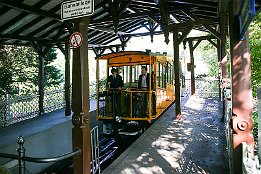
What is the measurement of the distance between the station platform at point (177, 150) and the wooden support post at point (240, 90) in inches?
50.6

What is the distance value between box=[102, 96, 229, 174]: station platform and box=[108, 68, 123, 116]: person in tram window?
4.34 feet

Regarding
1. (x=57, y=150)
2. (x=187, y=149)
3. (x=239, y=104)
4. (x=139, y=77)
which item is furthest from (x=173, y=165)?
(x=57, y=150)

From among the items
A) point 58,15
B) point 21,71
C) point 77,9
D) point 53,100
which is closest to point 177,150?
point 77,9

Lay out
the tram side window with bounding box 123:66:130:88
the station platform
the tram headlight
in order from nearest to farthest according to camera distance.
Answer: the station platform
the tram headlight
the tram side window with bounding box 123:66:130:88

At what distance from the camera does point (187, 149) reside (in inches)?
244

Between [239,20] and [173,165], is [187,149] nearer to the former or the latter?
[173,165]

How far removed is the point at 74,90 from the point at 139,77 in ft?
17.3

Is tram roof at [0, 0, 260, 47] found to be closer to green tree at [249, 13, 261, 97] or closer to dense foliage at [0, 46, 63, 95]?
green tree at [249, 13, 261, 97]

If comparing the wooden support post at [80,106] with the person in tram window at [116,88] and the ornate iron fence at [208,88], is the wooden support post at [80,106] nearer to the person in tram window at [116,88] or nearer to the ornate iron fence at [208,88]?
the person in tram window at [116,88]

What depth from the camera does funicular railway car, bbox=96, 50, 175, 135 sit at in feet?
28.7

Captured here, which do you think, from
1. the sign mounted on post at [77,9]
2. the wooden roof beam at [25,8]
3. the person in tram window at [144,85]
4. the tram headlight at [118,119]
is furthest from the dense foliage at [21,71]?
the sign mounted on post at [77,9]

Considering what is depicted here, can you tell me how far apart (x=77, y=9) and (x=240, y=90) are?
2586mm

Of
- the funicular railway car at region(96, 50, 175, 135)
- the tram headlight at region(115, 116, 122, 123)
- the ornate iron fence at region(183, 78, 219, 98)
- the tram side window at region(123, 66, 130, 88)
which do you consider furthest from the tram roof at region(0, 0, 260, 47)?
the ornate iron fence at region(183, 78, 219, 98)

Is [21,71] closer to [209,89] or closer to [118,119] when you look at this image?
[118,119]
